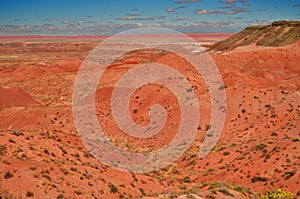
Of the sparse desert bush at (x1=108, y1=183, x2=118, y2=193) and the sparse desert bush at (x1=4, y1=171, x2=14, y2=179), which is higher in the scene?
the sparse desert bush at (x1=4, y1=171, x2=14, y2=179)

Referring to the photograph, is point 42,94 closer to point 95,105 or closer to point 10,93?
point 10,93

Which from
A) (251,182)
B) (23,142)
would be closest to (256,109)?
(251,182)

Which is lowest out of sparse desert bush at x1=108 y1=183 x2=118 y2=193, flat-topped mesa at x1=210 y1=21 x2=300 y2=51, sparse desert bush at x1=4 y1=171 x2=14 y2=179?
sparse desert bush at x1=108 y1=183 x2=118 y2=193

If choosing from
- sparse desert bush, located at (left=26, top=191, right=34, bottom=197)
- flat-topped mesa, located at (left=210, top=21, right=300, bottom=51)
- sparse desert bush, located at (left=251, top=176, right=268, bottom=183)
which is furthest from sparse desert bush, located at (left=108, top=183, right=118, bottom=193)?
flat-topped mesa, located at (left=210, top=21, right=300, bottom=51)

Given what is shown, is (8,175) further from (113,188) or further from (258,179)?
(258,179)

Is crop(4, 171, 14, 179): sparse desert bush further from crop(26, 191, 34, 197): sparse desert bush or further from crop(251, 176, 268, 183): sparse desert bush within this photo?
crop(251, 176, 268, 183): sparse desert bush

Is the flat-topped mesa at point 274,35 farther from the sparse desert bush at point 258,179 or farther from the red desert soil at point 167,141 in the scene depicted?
the sparse desert bush at point 258,179

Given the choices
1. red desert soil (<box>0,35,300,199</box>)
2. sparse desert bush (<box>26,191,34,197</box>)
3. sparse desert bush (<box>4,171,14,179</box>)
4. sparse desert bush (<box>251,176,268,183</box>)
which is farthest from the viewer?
sparse desert bush (<box>251,176,268,183</box>)

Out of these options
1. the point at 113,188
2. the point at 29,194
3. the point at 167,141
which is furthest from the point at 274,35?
the point at 29,194

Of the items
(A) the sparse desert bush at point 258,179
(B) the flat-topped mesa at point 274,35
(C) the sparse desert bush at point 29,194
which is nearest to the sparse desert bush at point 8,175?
(C) the sparse desert bush at point 29,194
